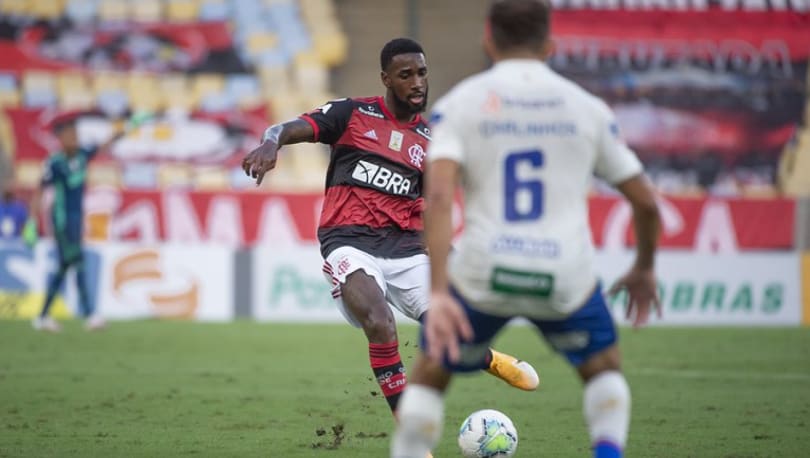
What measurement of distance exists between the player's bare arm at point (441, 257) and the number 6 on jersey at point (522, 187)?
22 cm

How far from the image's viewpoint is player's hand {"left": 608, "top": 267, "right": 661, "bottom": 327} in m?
5.33

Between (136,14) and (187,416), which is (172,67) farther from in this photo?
(187,416)

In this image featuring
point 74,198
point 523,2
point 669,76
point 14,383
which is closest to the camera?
point 523,2

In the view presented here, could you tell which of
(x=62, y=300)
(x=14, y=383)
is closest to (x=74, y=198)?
(x=62, y=300)

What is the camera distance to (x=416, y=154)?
325 inches

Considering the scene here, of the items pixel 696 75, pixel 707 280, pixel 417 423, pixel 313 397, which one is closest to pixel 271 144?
pixel 417 423

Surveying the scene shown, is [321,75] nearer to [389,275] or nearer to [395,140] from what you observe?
[395,140]

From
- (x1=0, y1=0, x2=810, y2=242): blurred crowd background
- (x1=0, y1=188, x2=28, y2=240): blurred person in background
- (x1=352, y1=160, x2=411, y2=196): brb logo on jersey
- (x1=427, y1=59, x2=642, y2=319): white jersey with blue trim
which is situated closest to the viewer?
(x1=427, y1=59, x2=642, y2=319): white jersey with blue trim

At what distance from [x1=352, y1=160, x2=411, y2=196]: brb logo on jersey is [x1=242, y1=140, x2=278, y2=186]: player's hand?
1195mm

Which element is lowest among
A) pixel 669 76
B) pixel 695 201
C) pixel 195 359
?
pixel 195 359

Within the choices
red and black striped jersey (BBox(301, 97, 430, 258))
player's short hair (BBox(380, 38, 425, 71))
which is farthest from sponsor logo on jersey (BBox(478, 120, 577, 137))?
player's short hair (BBox(380, 38, 425, 71))

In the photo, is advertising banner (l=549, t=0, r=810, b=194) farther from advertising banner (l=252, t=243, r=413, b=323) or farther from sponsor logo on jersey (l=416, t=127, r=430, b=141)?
sponsor logo on jersey (l=416, t=127, r=430, b=141)

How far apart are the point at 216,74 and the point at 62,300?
351 inches

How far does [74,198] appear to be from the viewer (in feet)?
57.4
